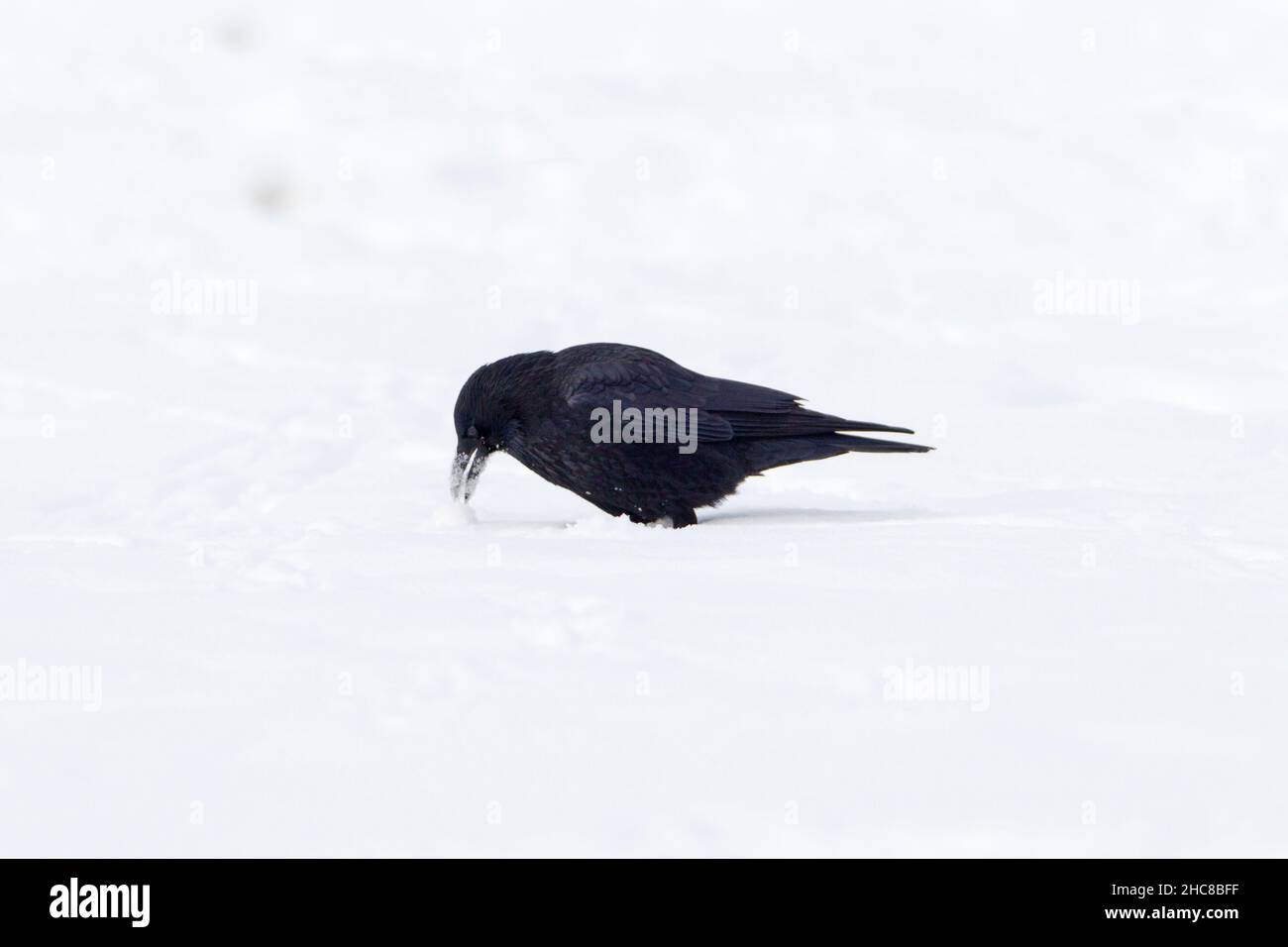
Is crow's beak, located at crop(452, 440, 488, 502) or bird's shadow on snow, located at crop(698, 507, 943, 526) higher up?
crow's beak, located at crop(452, 440, 488, 502)

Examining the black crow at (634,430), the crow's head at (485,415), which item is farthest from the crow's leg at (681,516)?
the crow's head at (485,415)

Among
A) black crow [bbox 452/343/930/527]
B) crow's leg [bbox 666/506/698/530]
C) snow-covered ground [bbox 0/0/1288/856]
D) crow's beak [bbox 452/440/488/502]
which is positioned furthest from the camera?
crow's beak [bbox 452/440/488/502]

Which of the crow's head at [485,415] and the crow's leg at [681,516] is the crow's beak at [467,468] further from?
the crow's leg at [681,516]

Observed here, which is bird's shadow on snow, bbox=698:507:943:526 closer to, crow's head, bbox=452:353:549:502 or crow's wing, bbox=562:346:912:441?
crow's wing, bbox=562:346:912:441

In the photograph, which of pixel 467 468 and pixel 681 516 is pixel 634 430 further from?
pixel 467 468

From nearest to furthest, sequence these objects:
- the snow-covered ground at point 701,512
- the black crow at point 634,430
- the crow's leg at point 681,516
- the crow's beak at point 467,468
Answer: the snow-covered ground at point 701,512
the black crow at point 634,430
the crow's leg at point 681,516
the crow's beak at point 467,468

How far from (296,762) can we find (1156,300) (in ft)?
36.8

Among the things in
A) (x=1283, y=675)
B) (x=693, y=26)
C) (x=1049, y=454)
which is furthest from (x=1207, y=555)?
(x=693, y=26)

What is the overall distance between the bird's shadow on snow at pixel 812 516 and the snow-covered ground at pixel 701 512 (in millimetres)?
44

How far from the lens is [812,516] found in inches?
237

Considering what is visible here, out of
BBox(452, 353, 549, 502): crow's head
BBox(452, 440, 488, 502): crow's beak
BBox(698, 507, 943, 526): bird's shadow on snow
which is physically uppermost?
BBox(452, 353, 549, 502): crow's head

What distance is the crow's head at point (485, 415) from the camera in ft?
19.4

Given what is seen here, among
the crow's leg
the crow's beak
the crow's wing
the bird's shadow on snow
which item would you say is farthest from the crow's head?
the bird's shadow on snow

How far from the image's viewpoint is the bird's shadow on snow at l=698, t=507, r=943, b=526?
579cm
